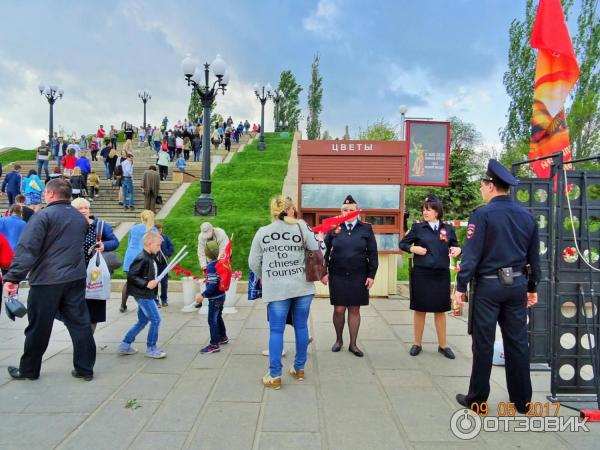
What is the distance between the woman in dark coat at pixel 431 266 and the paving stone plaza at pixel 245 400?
0.43 metres

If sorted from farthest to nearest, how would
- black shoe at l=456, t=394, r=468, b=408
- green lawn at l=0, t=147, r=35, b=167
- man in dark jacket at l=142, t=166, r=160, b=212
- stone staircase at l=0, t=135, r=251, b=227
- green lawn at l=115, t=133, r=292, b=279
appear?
A: green lawn at l=0, t=147, r=35, b=167
stone staircase at l=0, t=135, r=251, b=227
man in dark jacket at l=142, t=166, r=160, b=212
green lawn at l=115, t=133, r=292, b=279
black shoe at l=456, t=394, r=468, b=408

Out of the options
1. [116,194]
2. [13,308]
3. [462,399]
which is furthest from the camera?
[116,194]

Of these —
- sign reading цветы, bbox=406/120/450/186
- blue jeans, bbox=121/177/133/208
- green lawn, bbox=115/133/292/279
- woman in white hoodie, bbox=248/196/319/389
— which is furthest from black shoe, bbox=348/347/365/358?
blue jeans, bbox=121/177/133/208

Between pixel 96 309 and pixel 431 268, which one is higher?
pixel 431 268

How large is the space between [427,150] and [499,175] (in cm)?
729

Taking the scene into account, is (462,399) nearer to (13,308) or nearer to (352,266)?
(352,266)

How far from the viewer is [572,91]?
18344 mm

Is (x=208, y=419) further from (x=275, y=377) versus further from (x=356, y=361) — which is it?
(x=356, y=361)

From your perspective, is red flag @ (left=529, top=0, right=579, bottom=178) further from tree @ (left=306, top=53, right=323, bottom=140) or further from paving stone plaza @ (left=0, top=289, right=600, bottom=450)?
tree @ (left=306, top=53, right=323, bottom=140)

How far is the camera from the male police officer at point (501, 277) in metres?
3.68

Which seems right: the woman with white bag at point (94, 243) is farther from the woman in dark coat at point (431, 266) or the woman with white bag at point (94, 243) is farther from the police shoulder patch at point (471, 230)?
the police shoulder patch at point (471, 230)

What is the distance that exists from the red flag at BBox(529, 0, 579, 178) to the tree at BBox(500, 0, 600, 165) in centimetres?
1757

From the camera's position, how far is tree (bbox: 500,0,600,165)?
817 inches

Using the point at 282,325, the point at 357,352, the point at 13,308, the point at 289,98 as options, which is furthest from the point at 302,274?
the point at 289,98
